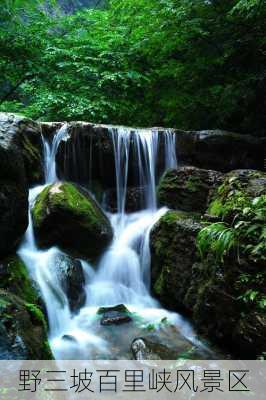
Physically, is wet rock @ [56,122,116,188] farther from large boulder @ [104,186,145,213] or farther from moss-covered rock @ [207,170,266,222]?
moss-covered rock @ [207,170,266,222]

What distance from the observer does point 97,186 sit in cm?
989

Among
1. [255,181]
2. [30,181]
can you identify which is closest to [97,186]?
[30,181]

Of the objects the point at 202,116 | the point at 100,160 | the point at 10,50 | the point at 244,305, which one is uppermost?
the point at 10,50

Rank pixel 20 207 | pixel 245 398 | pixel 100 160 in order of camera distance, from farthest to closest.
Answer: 1. pixel 100 160
2. pixel 20 207
3. pixel 245 398

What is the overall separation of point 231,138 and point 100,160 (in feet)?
11.7

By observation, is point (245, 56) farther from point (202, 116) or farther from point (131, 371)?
point (131, 371)

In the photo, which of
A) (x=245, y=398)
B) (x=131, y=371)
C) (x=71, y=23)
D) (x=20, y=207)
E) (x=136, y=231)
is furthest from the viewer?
(x=71, y=23)

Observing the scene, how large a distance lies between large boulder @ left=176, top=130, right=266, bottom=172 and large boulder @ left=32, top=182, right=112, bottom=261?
3451 millimetres

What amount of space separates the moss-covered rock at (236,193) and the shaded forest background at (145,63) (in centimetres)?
328

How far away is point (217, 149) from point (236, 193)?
442 centimetres

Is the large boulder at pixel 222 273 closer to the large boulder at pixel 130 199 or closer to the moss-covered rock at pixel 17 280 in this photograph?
the large boulder at pixel 130 199

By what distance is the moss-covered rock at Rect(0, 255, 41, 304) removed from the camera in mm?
5625

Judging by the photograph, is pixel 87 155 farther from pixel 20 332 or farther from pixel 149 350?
pixel 20 332

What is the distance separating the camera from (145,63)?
12516 millimetres
